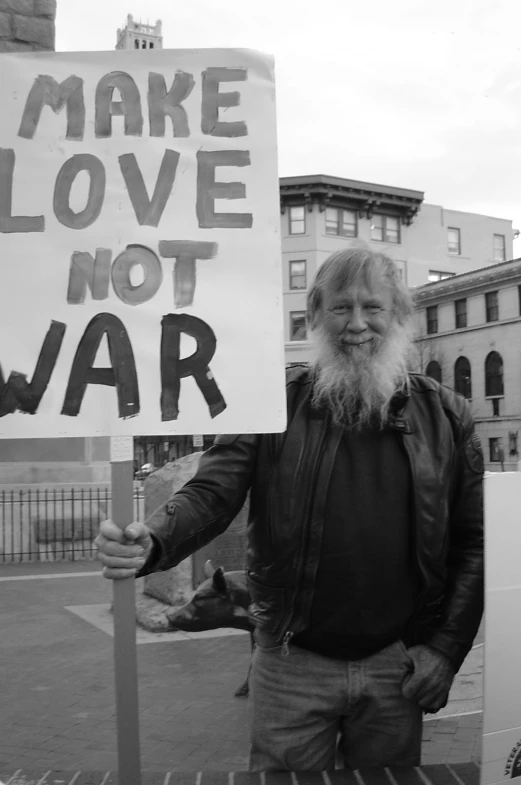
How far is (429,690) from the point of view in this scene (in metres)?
2.13

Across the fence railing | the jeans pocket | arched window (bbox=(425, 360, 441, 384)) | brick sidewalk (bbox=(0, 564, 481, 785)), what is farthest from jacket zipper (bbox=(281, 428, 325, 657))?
arched window (bbox=(425, 360, 441, 384))

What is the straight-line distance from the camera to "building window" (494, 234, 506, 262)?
5262cm

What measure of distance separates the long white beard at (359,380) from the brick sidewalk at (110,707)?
212 centimetres

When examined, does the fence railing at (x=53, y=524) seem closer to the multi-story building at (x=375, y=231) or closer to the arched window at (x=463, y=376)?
the multi-story building at (x=375, y=231)

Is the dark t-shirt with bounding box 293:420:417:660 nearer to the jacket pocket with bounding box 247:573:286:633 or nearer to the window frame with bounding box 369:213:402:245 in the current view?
the jacket pocket with bounding box 247:573:286:633

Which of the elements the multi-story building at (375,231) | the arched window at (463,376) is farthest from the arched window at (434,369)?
the multi-story building at (375,231)

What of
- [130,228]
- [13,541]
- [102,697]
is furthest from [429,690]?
[13,541]

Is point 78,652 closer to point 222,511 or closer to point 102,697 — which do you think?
point 102,697

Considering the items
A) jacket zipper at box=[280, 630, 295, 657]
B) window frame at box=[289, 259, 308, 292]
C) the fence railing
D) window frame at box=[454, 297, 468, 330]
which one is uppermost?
window frame at box=[289, 259, 308, 292]

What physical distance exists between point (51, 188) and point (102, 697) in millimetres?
4470

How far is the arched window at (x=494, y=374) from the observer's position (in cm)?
4094

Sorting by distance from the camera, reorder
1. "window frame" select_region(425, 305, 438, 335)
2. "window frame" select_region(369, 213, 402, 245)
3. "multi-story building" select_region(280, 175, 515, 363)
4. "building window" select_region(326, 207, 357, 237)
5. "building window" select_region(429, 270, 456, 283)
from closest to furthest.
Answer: "multi-story building" select_region(280, 175, 515, 363), "building window" select_region(326, 207, 357, 237), "window frame" select_region(425, 305, 438, 335), "window frame" select_region(369, 213, 402, 245), "building window" select_region(429, 270, 456, 283)

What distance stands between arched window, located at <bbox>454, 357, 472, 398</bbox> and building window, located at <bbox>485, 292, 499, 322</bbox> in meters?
2.67

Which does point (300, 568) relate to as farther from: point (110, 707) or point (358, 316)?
point (110, 707)
